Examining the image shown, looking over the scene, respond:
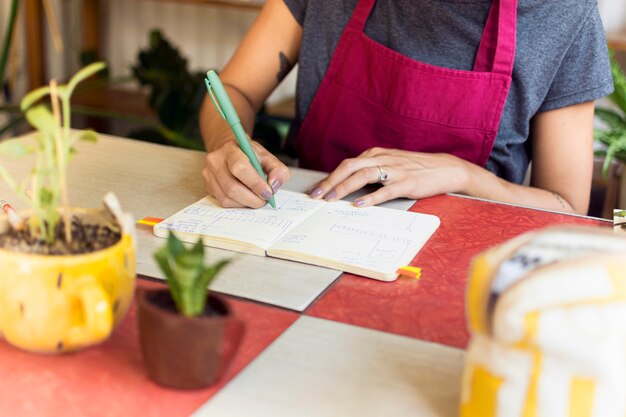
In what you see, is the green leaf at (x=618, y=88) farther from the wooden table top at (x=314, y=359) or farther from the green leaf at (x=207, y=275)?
the green leaf at (x=207, y=275)

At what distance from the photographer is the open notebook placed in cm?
93

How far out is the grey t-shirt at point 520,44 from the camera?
1.36 metres

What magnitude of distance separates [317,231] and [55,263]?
0.44 meters

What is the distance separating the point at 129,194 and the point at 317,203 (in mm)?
280

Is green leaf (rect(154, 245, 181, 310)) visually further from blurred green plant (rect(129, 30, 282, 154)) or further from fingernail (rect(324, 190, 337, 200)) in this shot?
blurred green plant (rect(129, 30, 282, 154))

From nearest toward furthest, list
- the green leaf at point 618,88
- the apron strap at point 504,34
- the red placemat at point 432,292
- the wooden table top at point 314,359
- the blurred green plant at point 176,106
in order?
1. the wooden table top at point 314,359
2. the red placemat at point 432,292
3. the apron strap at point 504,34
4. the green leaf at point 618,88
5. the blurred green plant at point 176,106

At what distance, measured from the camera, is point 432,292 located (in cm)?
87

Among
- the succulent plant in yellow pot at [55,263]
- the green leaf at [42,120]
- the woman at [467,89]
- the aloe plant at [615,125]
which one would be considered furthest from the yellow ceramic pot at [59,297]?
the aloe plant at [615,125]

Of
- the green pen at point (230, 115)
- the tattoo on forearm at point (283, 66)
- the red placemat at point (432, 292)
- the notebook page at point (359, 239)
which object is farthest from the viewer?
the tattoo on forearm at point (283, 66)

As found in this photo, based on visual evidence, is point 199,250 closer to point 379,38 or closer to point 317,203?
point 317,203

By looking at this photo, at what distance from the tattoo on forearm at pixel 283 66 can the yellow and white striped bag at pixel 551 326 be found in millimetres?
1087

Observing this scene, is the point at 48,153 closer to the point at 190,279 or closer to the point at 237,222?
the point at 190,279

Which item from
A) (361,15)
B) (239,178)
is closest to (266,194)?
(239,178)

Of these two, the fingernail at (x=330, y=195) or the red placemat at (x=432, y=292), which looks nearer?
the red placemat at (x=432, y=292)
